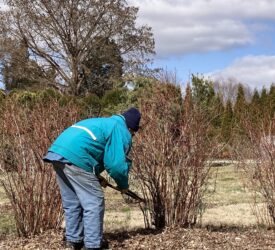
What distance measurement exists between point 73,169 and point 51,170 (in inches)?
41.0

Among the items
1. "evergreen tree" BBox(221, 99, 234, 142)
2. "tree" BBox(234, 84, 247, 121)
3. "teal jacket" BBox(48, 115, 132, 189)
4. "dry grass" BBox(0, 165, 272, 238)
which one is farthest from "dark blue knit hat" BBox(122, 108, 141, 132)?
"evergreen tree" BBox(221, 99, 234, 142)

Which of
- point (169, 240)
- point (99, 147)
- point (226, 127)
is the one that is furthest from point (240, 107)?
point (99, 147)

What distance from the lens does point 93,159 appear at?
16.8ft

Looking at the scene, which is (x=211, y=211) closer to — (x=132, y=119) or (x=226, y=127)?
(x=226, y=127)

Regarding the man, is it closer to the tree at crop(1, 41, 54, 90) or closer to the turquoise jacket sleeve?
the turquoise jacket sleeve

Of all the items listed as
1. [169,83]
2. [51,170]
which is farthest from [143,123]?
[51,170]

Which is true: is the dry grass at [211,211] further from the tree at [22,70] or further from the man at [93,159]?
the tree at [22,70]

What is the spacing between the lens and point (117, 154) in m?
4.96

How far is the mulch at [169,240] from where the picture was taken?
5.54 meters

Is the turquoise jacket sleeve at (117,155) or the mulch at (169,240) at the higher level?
the turquoise jacket sleeve at (117,155)

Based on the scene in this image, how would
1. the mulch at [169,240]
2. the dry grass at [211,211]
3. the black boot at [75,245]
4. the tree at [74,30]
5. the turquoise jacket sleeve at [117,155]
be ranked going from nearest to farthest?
the turquoise jacket sleeve at [117,155]
the black boot at [75,245]
the mulch at [169,240]
the dry grass at [211,211]
the tree at [74,30]

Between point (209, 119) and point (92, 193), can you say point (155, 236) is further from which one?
point (209, 119)

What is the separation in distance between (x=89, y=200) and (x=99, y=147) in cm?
51

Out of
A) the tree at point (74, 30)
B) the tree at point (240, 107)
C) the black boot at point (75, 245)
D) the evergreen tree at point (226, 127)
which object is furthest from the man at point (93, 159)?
the tree at point (74, 30)
